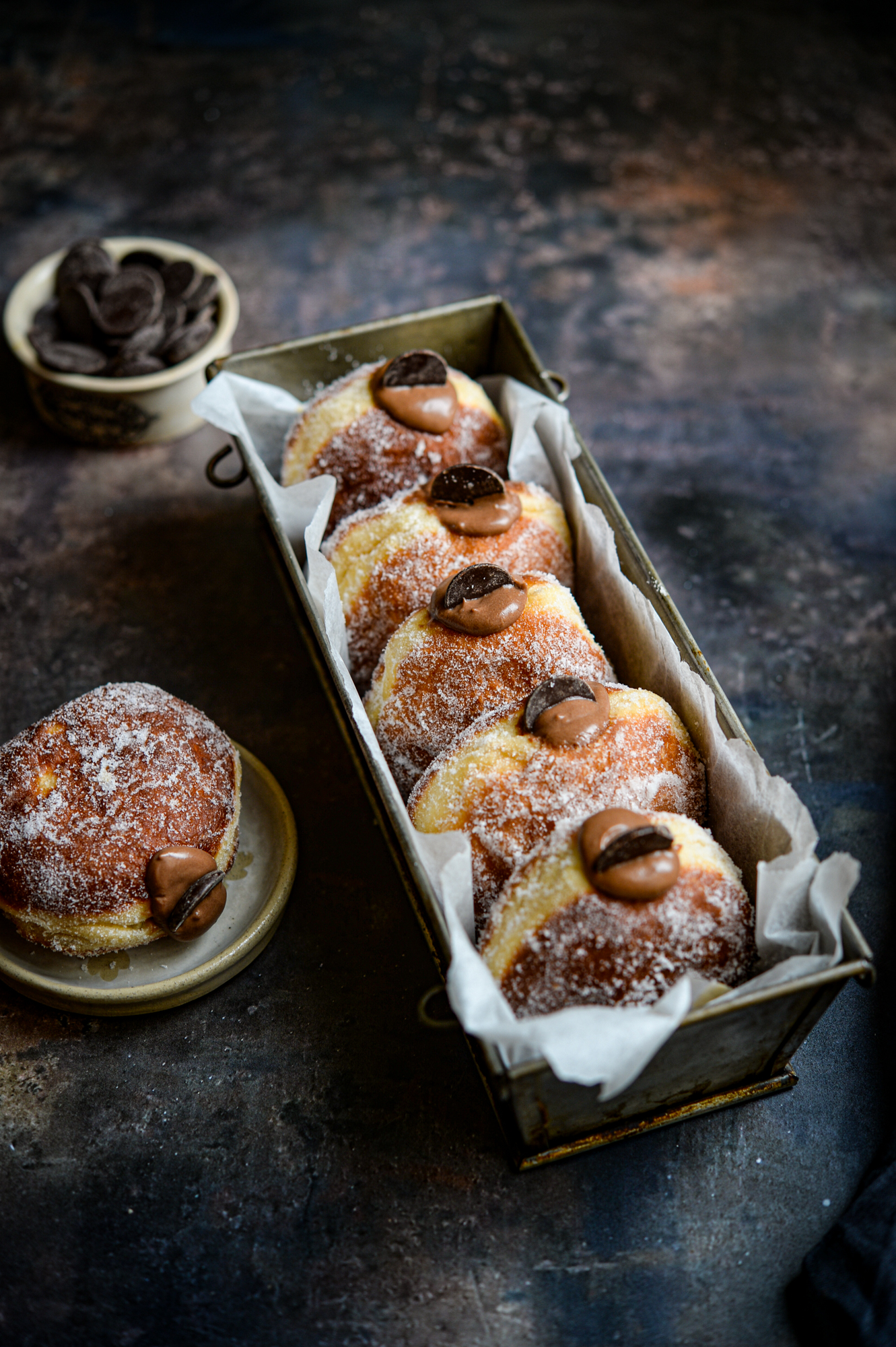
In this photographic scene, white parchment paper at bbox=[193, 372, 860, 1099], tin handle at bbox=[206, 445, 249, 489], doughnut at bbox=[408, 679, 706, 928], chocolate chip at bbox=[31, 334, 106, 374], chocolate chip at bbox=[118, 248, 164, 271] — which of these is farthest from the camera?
chocolate chip at bbox=[118, 248, 164, 271]

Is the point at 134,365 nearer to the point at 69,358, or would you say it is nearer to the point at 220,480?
the point at 69,358

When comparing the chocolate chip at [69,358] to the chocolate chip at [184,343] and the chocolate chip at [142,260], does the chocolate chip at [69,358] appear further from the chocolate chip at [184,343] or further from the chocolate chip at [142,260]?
the chocolate chip at [142,260]

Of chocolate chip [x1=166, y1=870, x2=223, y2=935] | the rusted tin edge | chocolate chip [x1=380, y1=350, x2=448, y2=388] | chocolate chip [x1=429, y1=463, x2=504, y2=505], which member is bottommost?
the rusted tin edge

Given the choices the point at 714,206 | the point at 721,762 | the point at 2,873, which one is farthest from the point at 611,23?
the point at 2,873

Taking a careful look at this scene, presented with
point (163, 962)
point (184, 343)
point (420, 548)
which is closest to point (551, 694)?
point (420, 548)

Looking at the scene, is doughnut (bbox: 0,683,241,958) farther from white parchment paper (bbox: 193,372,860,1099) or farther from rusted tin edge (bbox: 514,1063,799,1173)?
rusted tin edge (bbox: 514,1063,799,1173)

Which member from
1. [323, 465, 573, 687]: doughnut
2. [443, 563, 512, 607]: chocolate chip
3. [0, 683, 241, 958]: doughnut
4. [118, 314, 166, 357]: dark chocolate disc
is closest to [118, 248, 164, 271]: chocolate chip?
[118, 314, 166, 357]: dark chocolate disc
